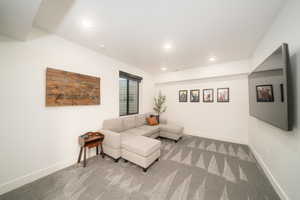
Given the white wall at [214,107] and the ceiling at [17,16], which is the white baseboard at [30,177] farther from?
the white wall at [214,107]

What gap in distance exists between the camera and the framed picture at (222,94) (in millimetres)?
3800

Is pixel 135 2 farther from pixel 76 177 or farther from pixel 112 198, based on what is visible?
pixel 76 177

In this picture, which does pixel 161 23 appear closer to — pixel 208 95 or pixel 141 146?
pixel 141 146

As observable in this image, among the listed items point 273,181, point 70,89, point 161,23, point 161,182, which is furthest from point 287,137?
point 70,89

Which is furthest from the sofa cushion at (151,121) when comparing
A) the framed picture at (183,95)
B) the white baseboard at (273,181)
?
the white baseboard at (273,181)

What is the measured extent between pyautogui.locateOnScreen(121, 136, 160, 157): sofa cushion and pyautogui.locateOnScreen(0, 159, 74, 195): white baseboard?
1.29 metres

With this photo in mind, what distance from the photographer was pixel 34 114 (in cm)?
189

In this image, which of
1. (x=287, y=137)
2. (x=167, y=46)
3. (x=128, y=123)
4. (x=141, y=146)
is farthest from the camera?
(x=128, y=123)

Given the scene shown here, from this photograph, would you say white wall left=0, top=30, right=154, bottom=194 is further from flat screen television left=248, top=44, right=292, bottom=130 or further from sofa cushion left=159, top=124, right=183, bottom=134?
flat screen television left=248, top=44, right=292, bottom=130

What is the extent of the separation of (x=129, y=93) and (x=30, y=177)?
319 centimetres

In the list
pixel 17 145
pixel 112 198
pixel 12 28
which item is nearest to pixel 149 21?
pixel 12 28

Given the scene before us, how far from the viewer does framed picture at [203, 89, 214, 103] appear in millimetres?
4070

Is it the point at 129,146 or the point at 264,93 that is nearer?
the point at 264,93

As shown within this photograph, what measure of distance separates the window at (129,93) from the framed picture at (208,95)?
2.76m
